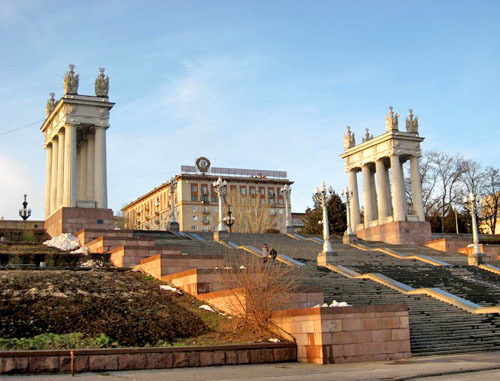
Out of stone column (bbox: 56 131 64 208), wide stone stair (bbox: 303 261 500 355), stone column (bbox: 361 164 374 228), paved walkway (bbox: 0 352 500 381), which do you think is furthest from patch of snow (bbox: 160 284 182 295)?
stone column (bbox: 361 164 374 228)

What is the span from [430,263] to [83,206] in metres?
21.2

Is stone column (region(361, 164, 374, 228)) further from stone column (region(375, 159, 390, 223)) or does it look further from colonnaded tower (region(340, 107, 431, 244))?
stone column (region(375, 159, 390, 223))

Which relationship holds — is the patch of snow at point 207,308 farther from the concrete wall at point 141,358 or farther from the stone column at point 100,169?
the stone column at point 100,169

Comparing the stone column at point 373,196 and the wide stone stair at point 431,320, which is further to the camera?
the stone column at point 373,196

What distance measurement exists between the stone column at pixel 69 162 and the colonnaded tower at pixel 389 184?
82.4 feet

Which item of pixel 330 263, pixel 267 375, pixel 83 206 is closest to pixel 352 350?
pixel 267 375

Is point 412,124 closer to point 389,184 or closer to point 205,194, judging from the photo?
point 389,184

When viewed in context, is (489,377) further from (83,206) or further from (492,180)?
(492,180)

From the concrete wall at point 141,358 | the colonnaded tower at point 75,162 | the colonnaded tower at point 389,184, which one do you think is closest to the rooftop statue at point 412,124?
the colonnaded tower at point 389,184

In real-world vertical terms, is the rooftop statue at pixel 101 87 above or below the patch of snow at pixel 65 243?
above

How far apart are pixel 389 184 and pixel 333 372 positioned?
1659 inches

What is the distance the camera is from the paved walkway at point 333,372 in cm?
1239

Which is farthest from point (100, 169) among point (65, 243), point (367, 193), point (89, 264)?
point (367, 193)

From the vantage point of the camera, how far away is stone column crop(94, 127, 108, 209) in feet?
129
